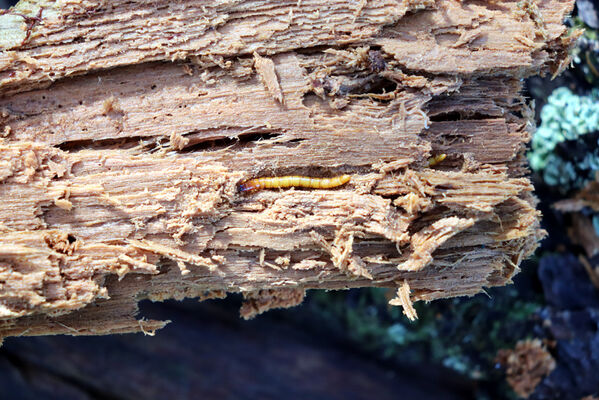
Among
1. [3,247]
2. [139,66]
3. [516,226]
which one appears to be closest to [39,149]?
[3,247]

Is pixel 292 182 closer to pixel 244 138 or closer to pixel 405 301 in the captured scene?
pixel 244 138

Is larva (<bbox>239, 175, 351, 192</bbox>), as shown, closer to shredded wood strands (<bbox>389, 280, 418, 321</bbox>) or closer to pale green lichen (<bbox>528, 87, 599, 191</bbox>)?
shredded wood strands (<bbox>389, 280, 418, 321</bbox>)

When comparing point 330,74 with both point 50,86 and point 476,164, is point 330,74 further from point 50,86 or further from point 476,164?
point 50,86

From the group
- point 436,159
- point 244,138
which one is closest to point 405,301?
point 436,159

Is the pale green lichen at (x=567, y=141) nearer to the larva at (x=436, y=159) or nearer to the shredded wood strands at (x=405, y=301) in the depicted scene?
the larva at (x=436, y=159)

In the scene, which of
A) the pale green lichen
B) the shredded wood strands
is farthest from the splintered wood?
the pale green lichen

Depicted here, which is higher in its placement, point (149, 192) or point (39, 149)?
point (39, 149)

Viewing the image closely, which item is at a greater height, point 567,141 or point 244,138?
point 567,141
